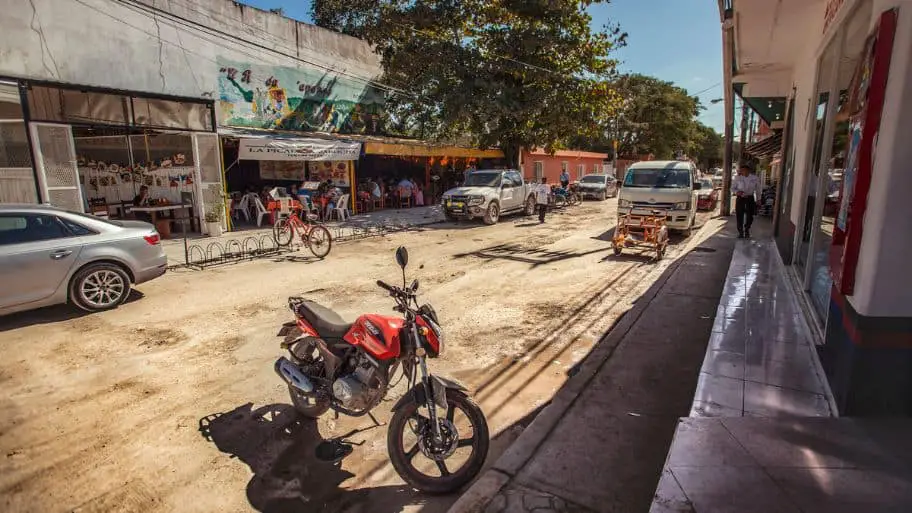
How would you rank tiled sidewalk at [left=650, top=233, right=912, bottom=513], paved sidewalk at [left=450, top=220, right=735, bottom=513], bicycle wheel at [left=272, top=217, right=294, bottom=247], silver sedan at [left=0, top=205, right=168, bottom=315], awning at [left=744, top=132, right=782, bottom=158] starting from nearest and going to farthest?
1. tiled sidewalk at [left=650, top=233, right=912, bottom=513]
2. paved sidewalk at [left=450, top=220, right=735, bottom=513]
3. silver sedan at [left=0, top=205, right=168, bottom=315]
4. bicycle wheel at [left=272, top=217, right=294, bottom=247]
5. awning at [left=744, top=132, right=782, bottom=158]

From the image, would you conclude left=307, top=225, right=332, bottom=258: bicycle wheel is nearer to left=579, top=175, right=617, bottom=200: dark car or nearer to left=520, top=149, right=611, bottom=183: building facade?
left=520, top=149, right=611, bottom=183: building facade

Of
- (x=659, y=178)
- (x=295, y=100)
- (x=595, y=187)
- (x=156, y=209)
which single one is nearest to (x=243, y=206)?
(x=156, y=209)

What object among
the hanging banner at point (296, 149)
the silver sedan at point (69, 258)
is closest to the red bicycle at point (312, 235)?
the silver sedan at point (69, 258)

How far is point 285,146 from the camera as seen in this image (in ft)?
46.7

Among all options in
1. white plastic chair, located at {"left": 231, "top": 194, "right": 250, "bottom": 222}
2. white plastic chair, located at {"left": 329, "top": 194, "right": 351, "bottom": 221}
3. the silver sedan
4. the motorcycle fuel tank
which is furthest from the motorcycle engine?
white plastic chair, located at {"left": 231, "top": 194, "right": 250, "bottom": 222}

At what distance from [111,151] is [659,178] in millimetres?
15416

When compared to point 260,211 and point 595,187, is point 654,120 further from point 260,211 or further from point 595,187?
point 260,211

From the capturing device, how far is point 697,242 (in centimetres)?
1153

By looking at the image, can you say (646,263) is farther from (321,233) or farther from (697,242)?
(321,233)

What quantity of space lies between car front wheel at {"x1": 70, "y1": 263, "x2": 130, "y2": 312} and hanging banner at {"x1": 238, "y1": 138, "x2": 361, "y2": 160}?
25.0 feet

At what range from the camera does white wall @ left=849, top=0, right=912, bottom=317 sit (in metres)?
2.72

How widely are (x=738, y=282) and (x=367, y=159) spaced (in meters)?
17.3

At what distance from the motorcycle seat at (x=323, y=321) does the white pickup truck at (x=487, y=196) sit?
12.1 metres

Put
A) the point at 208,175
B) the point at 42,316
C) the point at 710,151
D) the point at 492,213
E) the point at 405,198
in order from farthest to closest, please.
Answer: the point at 710,151, the point at 405,198, the point at 492,213, the point at 208,175, the point at 42,316
